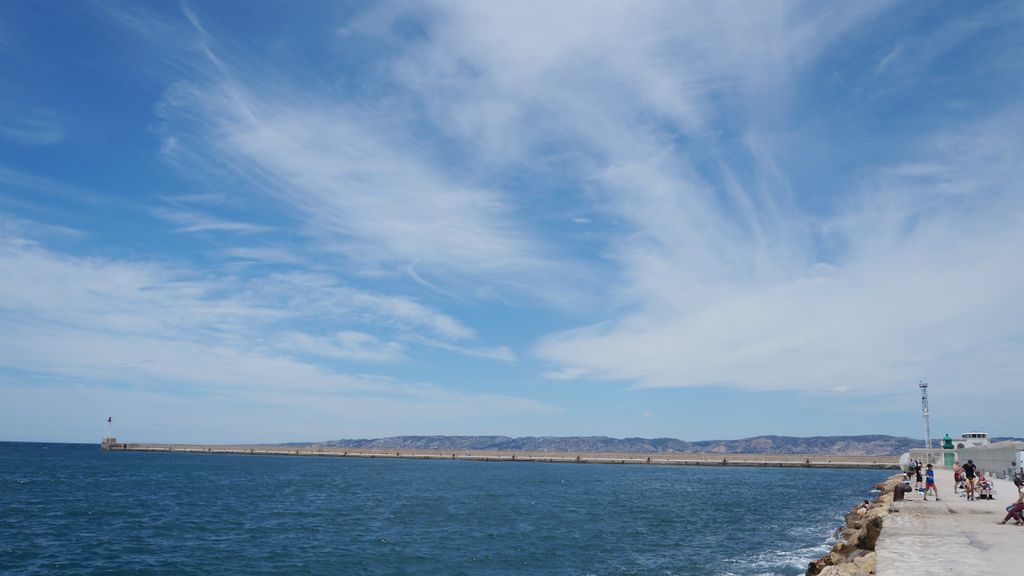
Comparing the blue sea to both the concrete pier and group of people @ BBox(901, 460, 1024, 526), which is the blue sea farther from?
the concrete pier

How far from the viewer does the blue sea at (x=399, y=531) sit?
28.1m

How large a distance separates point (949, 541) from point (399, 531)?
28.0 meters

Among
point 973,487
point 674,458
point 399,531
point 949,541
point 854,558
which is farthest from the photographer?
point 674,458

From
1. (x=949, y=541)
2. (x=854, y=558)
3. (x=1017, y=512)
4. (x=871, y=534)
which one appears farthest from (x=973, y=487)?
(x=949, y=541)

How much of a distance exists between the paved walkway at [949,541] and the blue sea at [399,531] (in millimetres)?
6508

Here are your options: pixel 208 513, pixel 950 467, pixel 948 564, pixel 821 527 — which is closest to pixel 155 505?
pixel 208 513

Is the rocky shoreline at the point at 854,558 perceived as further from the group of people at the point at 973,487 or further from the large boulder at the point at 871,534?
the group of people at the point at 973,487

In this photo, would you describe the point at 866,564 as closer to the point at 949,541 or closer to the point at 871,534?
the point at 949,541

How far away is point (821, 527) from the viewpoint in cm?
4334

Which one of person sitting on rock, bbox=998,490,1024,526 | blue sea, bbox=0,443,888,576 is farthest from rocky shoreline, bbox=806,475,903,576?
person sitting on rock, bbox=998,490,1024,526

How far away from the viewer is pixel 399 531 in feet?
123

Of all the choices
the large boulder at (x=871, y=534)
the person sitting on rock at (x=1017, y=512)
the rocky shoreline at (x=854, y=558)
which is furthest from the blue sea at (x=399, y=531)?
the person sitting on rock at (x=1017, y=512)

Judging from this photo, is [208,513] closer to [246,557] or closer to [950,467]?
[246,557]

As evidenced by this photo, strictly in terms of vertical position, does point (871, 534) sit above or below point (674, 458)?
above
